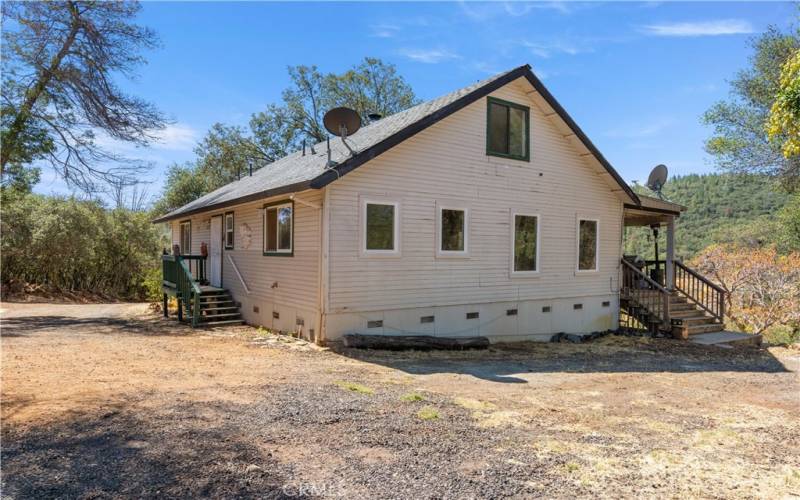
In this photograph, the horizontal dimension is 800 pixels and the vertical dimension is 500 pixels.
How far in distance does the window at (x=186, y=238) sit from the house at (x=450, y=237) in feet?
8.49

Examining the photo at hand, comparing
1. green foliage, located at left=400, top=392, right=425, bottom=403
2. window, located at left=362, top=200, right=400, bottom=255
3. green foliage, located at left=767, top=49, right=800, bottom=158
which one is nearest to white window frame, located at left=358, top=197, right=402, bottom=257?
window, located at left=362, top=200, right=400, bottom=255

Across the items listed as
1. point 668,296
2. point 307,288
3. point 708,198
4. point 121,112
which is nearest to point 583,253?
point 668,296

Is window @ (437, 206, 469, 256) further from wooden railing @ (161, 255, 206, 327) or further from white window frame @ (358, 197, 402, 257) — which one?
wooden railing @ (161, 255, 206, 327)

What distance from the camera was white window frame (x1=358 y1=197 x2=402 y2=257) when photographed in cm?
966

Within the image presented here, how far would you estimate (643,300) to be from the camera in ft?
46.3

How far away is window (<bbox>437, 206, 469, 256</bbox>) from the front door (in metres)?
7.33

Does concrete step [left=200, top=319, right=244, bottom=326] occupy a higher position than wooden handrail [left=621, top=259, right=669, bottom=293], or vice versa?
wooden handrail [left=621, top=259, right=669, bottom=293]

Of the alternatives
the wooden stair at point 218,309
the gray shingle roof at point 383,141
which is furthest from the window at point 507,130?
the wooden stair at point 218,309

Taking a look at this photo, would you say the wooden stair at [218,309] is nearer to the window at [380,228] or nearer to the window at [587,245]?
the window at [380,228]

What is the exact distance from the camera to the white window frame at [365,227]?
9.66 meters

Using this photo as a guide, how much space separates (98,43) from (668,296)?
57.9 feet

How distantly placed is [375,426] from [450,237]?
660 centimetres

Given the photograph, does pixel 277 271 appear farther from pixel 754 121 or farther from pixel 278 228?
pixel 754 121

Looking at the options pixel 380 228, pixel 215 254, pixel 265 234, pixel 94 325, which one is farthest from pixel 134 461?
pixel 215 254
